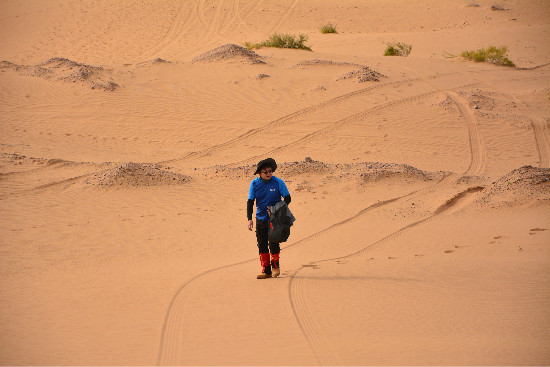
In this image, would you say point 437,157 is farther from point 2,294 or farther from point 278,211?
point 2,294

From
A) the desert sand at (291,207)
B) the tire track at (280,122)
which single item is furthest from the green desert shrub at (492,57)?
the tire track at (280,122)

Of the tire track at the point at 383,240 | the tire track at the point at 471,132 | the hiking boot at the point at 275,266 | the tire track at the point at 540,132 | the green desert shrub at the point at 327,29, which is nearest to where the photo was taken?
the tire track at the point at 383,240

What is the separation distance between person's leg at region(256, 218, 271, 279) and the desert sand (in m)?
0.24

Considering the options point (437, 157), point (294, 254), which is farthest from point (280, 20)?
point (294, 254)

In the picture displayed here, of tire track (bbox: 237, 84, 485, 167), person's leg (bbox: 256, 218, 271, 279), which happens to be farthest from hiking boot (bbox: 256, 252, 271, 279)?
tire track (bbox: 237, 84, 485, 167)

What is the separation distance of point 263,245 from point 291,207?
4386mm

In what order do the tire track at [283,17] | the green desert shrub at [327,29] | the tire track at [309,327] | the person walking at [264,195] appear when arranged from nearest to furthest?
the tire track at [309,327], the person walking at [264,195], the green desert shrub at [327,29], the tire track at [283,17]

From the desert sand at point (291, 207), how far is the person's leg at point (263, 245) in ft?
0.80

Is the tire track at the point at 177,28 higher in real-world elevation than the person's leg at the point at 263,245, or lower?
higher

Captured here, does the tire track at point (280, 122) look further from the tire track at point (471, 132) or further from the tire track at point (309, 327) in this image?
Answer: the tire track at point (309, 327)

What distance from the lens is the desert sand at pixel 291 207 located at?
546 centimetres

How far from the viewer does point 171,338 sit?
5418 millimetres

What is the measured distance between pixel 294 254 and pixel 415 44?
24.1 metres

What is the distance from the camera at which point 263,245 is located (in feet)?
23.6
